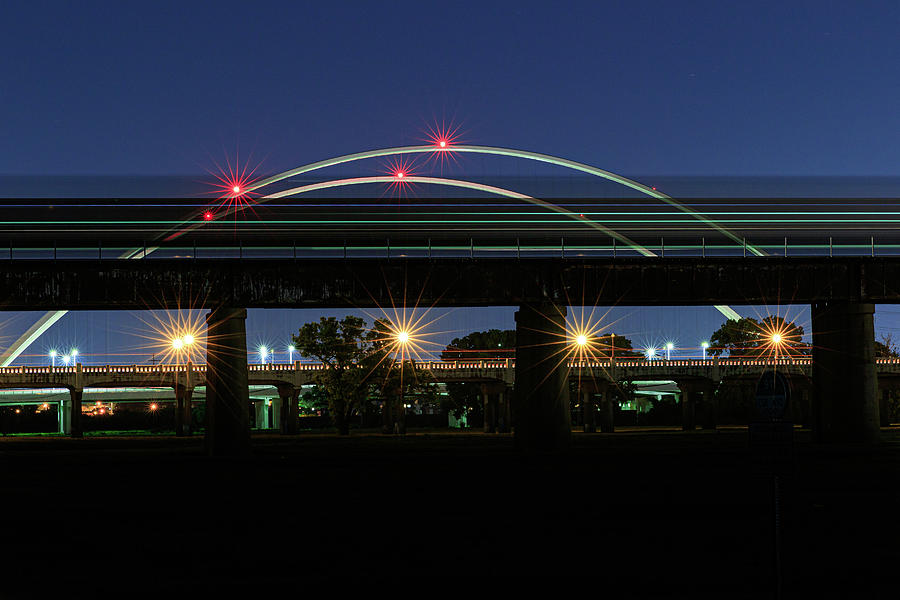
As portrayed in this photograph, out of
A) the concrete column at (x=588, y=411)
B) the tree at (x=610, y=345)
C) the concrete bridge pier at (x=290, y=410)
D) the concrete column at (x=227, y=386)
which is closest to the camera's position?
the concrete column at (x=227, y=386)

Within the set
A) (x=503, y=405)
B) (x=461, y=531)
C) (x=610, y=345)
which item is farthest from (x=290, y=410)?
(x=461, y=531)

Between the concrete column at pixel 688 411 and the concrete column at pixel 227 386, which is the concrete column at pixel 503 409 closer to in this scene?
the concrete column at pixel 688 411

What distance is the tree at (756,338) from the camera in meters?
158

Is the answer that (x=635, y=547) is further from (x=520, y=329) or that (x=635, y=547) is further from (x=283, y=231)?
(x=283, y=231)

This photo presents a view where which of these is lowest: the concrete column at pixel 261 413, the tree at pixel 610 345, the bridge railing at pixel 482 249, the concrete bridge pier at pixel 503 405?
the concrete column at pixel 261 413

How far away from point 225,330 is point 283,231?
11.6 m

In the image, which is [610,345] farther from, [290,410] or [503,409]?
[290,410]

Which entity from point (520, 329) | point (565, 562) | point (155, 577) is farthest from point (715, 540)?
point (520, 329)

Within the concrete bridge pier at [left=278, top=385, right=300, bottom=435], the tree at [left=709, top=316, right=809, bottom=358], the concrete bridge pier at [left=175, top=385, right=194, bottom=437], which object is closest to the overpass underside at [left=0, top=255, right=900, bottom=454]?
the concrete bridge pier at [left=175, top=385, right=194, bottom=437]

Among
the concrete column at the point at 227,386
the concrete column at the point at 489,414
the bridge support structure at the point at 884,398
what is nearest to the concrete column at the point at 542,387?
the concrete column at the point at 227,386

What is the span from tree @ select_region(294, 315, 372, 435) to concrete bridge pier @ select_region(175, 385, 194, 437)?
72.1 feet

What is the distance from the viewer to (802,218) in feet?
258

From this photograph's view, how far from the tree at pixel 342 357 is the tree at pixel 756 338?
71.4 meters

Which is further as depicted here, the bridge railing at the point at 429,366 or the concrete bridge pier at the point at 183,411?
the bridge railing at the point at 429,366
